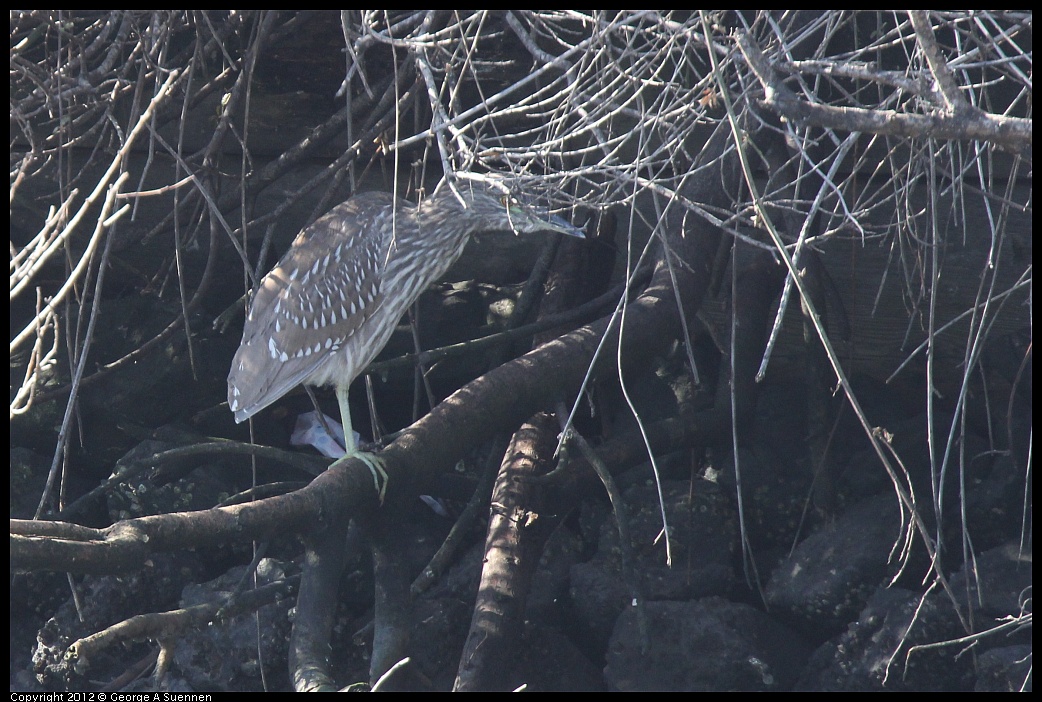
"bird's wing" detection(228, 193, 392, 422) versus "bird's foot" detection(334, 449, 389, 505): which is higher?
"bird's wing" detection(228, 193, 392, 422)

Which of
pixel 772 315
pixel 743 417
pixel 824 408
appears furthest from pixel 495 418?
pixel 772 315

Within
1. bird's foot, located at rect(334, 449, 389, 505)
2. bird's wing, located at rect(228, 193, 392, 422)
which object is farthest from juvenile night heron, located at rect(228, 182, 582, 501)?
bird's foot, located at rect(334, 449, 389, 505)

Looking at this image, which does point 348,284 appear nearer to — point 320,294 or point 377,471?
point 320,294

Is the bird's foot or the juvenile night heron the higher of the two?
the juvenile night heron

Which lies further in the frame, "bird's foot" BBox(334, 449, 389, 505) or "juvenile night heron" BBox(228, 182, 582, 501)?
"juvenile night heron" BBox(228, 182, 582, 501)

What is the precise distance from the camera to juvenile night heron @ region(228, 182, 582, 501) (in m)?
3.63

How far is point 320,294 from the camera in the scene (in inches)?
145

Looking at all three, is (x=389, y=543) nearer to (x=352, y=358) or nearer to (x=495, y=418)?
(x=495, y=418)

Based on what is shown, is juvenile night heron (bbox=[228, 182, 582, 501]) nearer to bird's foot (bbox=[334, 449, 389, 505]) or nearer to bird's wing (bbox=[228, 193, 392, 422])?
bird's wing (bbox=[228, 193, 392, 422])

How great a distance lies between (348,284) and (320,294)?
4.9 inches

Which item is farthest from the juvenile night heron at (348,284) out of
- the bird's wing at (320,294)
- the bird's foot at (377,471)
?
the bird's foot at (377,471)

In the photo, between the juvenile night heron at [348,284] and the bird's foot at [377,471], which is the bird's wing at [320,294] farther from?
the bird's foot at [377,471]

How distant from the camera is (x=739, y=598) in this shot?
3.52m

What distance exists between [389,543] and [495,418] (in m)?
0.61
